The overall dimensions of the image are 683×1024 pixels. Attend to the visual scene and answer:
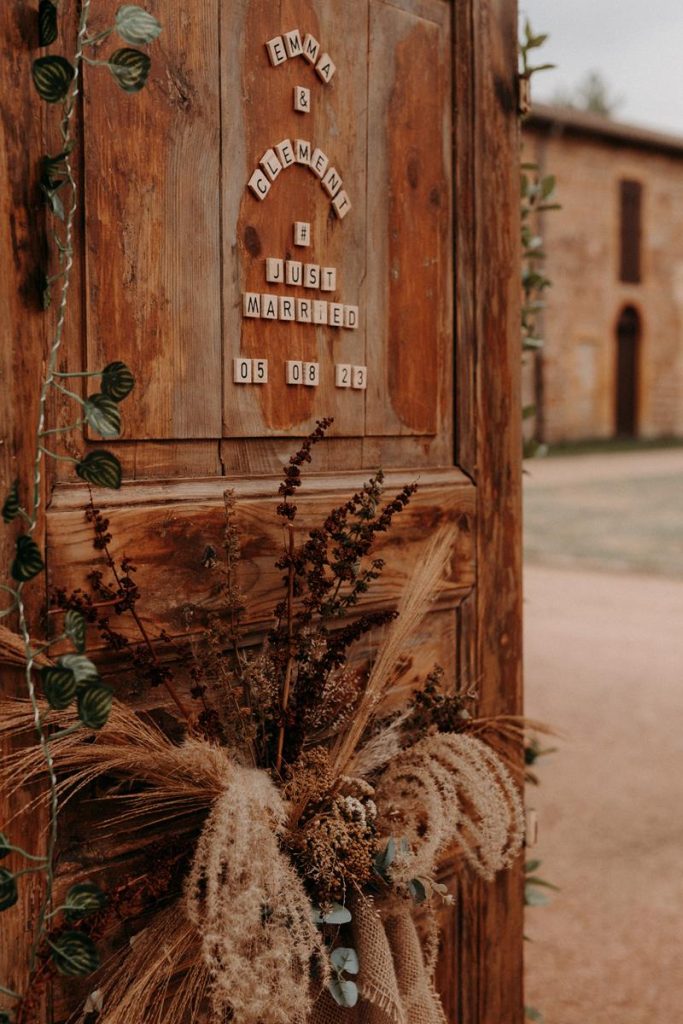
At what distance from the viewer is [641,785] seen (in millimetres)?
4480

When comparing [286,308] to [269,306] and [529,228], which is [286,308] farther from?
[529,228]

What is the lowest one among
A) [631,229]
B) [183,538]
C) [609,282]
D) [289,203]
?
[183,538]

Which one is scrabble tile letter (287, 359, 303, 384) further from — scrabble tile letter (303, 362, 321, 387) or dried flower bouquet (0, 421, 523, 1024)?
dried flower bouquet (0, 421, 523, 1024)

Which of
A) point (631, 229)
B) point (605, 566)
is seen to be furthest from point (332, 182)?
point (631, 229)

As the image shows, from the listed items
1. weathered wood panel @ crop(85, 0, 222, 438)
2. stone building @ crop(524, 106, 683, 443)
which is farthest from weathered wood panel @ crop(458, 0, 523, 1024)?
stone building @ crop(524, 106, 683, 443)

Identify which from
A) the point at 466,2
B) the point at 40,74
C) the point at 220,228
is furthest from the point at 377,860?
the point at 466,2

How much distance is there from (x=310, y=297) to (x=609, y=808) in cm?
309

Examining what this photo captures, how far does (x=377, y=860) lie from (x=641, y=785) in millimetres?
3265

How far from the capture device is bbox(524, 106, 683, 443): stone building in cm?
1944

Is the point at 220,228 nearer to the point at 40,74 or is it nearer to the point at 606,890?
the point at 40,74

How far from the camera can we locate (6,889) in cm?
118

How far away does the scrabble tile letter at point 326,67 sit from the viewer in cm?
169

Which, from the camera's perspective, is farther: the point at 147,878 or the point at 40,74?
the point at 147,878

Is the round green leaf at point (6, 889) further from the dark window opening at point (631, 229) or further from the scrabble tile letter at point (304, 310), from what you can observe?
the dark window opening at point (631, 229)
